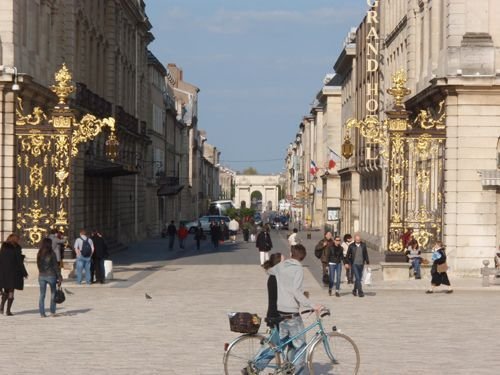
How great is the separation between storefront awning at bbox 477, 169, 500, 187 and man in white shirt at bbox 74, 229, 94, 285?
11.7 m

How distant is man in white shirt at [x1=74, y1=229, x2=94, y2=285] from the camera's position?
34.1m

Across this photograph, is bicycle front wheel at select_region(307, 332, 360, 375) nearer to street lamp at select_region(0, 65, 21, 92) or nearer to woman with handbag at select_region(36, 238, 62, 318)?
woman with handbag at select_region(36, 238, 62, 318)

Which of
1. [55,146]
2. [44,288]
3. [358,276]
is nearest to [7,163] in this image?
[55,146]

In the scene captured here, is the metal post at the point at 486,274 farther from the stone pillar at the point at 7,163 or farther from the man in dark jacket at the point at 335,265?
the stone pillar at the point at 7,163

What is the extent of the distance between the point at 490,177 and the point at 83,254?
39.8ft

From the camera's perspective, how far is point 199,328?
906 inches

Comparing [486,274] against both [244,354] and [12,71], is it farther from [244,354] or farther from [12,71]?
[244,354]

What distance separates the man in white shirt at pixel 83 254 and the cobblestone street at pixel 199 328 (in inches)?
20.9

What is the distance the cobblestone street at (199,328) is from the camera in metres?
18.0

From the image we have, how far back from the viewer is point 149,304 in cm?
2869

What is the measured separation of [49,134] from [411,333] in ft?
54.8

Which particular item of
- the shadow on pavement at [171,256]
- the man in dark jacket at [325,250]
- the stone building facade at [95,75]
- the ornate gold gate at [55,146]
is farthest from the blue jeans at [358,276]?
the shadow on pavement at [171,256]

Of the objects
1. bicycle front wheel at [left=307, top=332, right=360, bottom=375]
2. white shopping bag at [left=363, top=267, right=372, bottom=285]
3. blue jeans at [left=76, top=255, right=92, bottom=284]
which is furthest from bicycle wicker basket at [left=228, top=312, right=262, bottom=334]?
blue jeans at [left=76, top=255, right=92, bottom=284]

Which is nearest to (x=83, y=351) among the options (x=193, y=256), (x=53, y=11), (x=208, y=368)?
(x=208, y=368)
